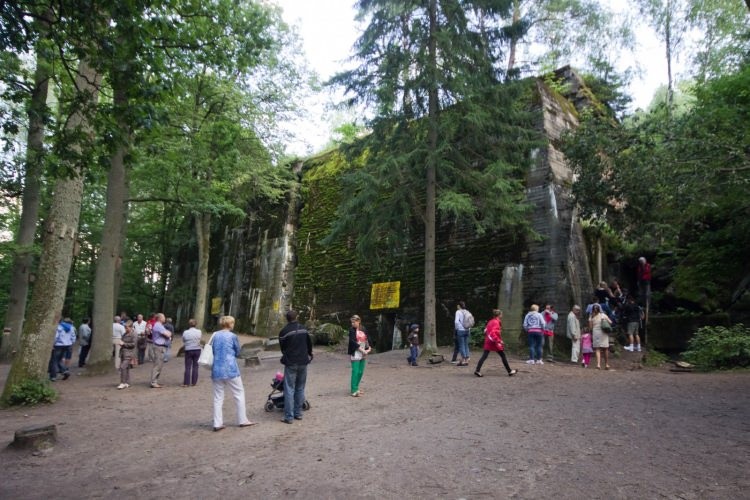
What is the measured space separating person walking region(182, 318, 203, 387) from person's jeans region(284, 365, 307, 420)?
3.86 m

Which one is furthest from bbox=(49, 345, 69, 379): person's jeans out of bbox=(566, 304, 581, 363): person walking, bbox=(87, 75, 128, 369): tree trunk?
bbox=(566, 304, 581, 363): person walking

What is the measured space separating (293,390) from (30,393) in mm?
5250

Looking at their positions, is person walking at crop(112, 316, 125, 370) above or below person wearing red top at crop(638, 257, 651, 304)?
below

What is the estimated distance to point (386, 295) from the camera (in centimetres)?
1802

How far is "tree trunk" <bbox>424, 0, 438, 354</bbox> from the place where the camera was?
13.2m

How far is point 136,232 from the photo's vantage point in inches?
1152

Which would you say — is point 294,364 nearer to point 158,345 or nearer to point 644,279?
point 158,345

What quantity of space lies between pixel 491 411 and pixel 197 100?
14.3 metres

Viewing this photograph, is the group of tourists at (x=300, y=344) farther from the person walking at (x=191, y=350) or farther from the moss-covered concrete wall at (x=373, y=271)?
the moss-covered concrete wall at (x=373, y=271)

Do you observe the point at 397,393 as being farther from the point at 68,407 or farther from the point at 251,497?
the point at 68,407

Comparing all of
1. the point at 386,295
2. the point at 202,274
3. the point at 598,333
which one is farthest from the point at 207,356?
the point at 202,274

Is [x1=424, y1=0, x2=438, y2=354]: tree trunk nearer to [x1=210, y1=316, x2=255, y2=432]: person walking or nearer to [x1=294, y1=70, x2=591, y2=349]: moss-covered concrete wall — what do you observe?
[x1=294, y1=70, x2=591, y2=349]: moss-covered concrete wall

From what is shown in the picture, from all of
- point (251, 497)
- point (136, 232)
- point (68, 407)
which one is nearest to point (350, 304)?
point (68, 407)

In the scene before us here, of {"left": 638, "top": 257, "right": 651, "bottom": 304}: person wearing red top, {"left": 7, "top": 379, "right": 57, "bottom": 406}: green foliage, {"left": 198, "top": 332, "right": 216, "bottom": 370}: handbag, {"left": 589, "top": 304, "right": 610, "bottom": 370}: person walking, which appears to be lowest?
{"left": 7, "top": 379, "right": 57, "bottom": 406}: green foliage
